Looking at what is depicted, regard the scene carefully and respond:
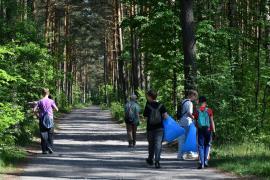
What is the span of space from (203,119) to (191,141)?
1.87 m

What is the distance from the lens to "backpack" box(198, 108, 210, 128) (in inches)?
508

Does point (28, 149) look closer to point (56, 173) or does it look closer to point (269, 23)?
point (56, 173)

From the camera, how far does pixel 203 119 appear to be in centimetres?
1293

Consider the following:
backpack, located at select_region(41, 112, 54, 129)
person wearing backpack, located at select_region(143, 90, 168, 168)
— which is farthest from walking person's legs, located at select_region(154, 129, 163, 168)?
backpack, located at select_region(41, 112, 54, 129)

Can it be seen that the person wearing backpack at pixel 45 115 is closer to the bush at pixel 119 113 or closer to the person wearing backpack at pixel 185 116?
the person wearing backpack at pixel 185 116

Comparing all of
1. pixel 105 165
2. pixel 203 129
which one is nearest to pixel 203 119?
pixel 203 129

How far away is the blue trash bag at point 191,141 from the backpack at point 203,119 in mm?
1750

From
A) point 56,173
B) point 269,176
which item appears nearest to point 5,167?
point 56,173

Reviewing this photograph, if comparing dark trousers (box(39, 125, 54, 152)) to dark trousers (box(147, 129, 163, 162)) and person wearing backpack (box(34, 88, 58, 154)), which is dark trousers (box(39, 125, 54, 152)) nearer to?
person wearing backpack (box(34, 88, 58, 154))

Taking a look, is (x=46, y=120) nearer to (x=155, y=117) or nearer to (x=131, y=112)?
(x=131, y=112)

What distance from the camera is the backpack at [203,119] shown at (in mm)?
12906

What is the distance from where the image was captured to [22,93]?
21.8 meters

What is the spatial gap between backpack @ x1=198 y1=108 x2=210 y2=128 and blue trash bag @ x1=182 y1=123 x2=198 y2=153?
5.74ft

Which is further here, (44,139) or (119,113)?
(119,113)
